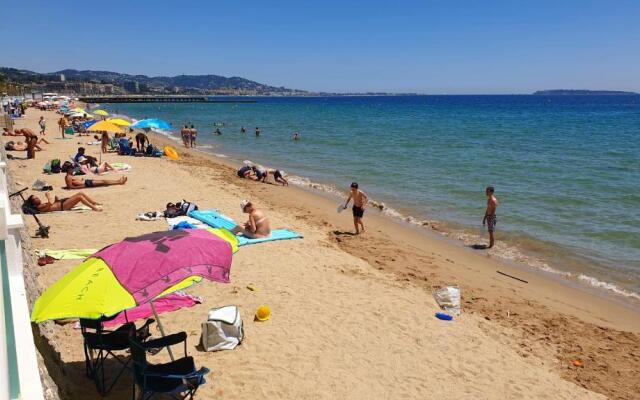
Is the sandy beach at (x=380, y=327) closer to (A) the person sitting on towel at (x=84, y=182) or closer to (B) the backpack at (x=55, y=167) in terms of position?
(A) the person sitting on towel at (x=84, y=182)

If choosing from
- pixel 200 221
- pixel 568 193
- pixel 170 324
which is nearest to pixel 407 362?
pixel 170 324

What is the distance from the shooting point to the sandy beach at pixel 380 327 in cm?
555

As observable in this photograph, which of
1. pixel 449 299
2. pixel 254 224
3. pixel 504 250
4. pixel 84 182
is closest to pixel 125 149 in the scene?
pixel 84 182

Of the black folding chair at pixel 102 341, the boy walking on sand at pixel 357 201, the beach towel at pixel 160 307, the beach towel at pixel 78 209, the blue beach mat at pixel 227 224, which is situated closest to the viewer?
the black folding chair at pixel 102 341

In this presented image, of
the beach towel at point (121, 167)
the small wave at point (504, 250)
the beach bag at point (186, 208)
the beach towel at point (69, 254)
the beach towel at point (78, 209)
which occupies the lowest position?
the small wave at point (504, 250)

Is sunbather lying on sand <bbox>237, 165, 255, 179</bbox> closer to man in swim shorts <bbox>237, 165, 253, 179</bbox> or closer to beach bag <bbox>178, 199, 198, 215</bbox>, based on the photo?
man in swim shorts <bbox>237, 165, 253, 179</bbox>

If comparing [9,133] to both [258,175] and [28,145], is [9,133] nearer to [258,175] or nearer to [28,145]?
[28,145]

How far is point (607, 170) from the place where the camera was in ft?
74.7

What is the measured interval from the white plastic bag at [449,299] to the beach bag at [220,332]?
3359 millimetres

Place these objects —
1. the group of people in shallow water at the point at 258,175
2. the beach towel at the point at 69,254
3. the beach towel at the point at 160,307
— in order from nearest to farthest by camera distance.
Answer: the beach towel at the point at 160,307
the beach towel at the point at 69,254
the group of people in shallow water at the point at 258,175

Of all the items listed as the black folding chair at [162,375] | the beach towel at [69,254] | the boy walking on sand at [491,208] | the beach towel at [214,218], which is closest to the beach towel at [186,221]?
the beach towel at [214,218]

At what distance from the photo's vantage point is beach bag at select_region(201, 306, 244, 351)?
6.05 metres

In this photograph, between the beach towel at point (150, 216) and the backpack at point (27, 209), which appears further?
the beach towel at point (150, 216)

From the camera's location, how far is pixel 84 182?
48.3ft
